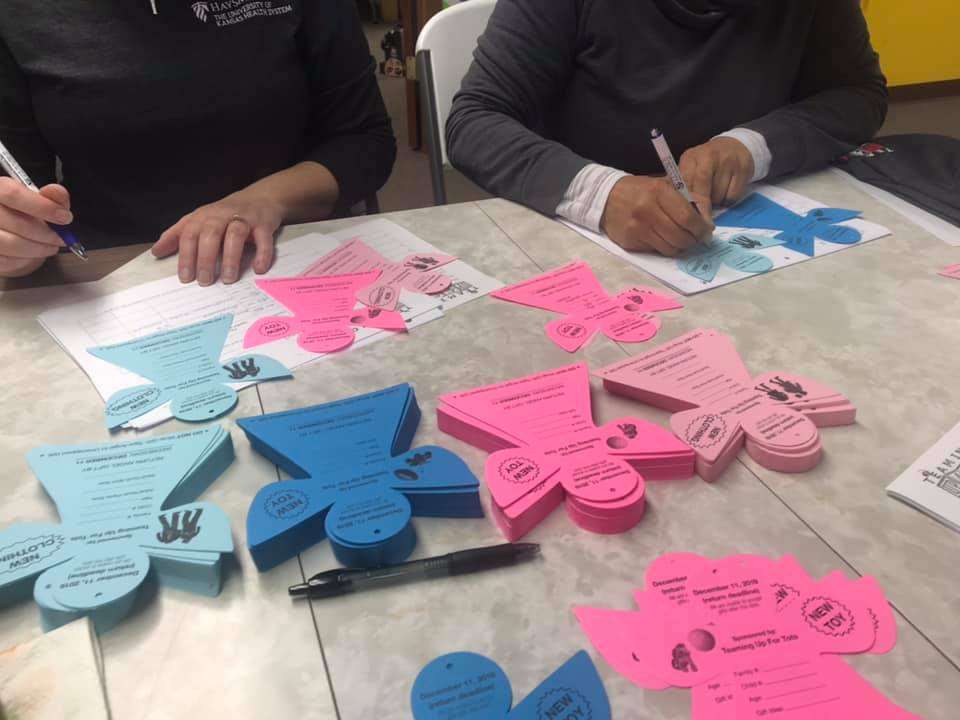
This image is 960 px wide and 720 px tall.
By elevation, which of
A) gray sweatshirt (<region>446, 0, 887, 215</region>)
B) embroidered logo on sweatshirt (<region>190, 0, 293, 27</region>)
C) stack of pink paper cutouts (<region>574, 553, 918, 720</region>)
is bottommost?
stack of pink paper cutouts (<region>574, 553, 918, 720</region>)

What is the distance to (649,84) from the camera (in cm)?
118

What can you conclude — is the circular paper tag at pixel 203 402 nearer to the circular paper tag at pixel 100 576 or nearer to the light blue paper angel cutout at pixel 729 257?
the circular paper tag at pixel 100 576

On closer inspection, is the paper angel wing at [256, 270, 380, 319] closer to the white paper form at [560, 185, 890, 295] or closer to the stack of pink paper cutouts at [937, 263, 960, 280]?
the white paper form at [560, 185, 890, 295]

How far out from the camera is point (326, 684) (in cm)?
44

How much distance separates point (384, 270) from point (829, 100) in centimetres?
83

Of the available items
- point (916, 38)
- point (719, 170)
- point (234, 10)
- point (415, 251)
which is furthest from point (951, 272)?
point (916, 38)

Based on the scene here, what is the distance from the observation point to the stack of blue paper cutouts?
1.56 ft

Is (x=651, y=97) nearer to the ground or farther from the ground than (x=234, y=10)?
nearer to the ground

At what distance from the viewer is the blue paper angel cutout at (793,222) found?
935 mm

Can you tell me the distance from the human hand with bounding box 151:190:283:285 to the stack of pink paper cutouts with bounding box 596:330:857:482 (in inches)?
18.8

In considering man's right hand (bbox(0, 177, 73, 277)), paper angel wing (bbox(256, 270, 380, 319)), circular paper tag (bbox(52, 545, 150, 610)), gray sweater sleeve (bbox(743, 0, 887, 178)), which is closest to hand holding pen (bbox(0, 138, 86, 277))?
man's right hand (bbox(0, 177, 73, 277))

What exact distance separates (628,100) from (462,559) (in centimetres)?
92

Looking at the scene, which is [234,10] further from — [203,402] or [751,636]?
[751,636]

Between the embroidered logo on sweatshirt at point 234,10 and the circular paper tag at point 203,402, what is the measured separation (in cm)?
66
